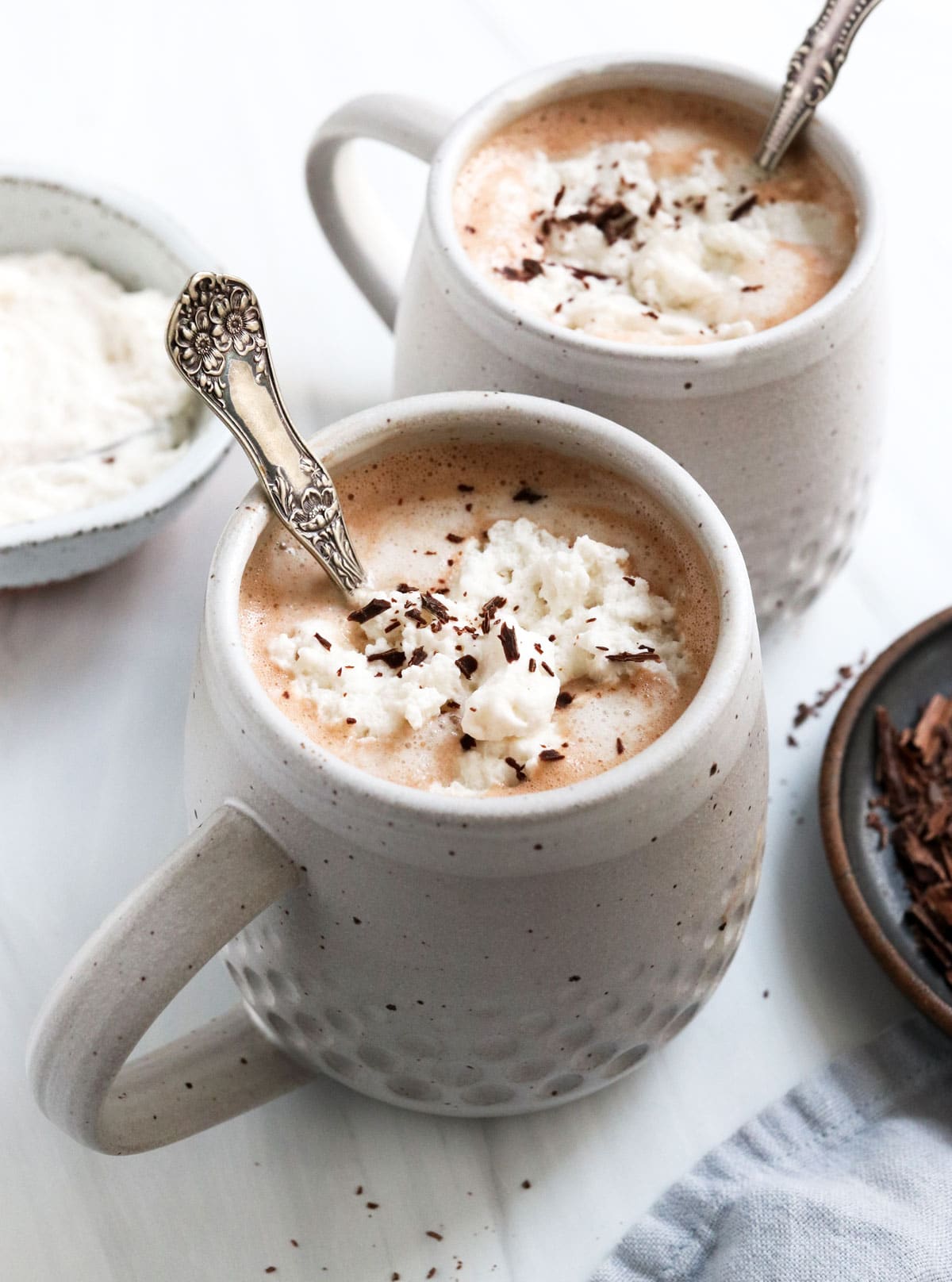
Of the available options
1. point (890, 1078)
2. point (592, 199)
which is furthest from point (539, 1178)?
point (592, 199)

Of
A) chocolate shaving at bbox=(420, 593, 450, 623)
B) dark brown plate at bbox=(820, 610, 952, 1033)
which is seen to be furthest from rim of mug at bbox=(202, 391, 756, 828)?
dark brown plate at bbox=(820, 610, 952, 1033)

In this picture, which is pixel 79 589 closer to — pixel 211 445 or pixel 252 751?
pixel 211 445

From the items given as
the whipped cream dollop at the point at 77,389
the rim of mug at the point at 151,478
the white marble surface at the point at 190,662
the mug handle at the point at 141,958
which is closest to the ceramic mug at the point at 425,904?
the mug handle at the point at 141,958

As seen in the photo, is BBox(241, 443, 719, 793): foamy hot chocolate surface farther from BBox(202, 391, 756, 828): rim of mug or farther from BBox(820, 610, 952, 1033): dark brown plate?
BBox(820, 610, 952, 1033): dark brown plate

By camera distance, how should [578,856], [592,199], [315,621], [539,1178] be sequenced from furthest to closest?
[592,199] → [539,1178] → [315,621] → [578,856]

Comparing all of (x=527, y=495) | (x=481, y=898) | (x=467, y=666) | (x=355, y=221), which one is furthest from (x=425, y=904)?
(x=355, y=221)

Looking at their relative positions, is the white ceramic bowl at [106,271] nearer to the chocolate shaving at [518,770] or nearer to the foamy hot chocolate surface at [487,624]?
the foamy hot chocolate surface at [487,624]

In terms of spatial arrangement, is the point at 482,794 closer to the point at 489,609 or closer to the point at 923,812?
the point at 489,609

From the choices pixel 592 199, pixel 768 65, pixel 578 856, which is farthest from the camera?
pixel 768 65
